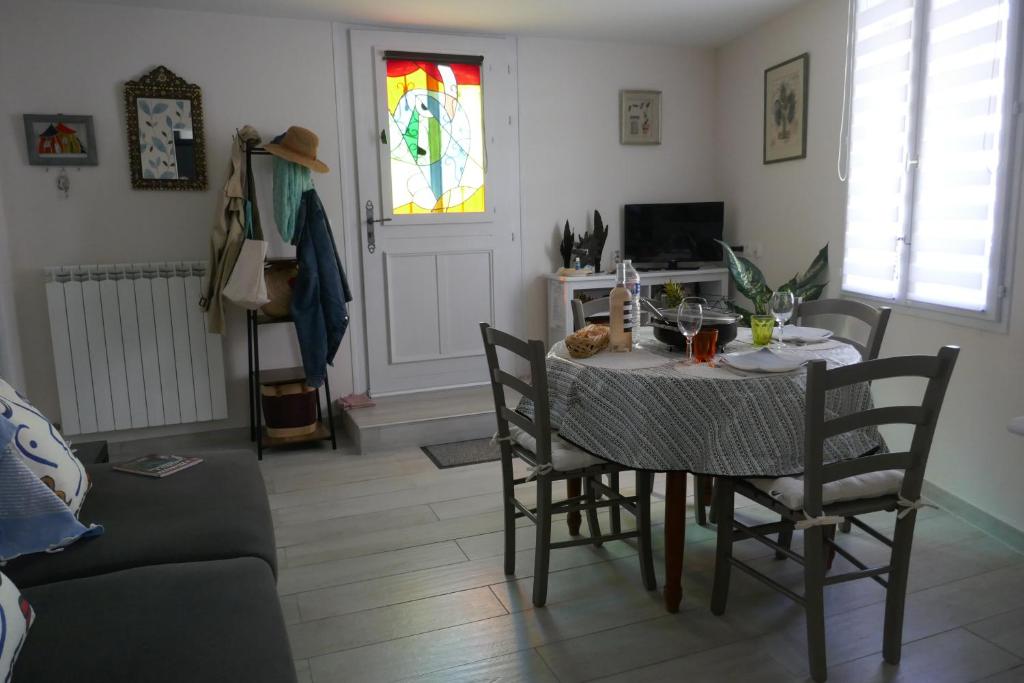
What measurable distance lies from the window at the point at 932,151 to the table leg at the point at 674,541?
5.20ft

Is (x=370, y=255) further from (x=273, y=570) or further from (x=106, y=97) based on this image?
(x=273, y=570)

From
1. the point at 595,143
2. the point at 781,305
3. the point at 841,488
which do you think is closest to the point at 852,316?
the point at 781,305

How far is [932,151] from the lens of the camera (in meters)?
3.05

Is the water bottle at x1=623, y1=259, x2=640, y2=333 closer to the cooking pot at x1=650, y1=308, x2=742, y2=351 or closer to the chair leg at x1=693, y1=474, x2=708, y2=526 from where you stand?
the cooking pot at x1=650, y1=308, x2=742, y2=351

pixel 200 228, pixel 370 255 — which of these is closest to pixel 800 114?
pixel 370 255

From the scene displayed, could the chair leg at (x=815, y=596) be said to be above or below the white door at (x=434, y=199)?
below

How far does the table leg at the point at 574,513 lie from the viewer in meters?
2.71

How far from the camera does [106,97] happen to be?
375 centimetres

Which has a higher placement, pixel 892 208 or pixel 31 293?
pixel 892 208

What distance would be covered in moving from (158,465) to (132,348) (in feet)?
6.05

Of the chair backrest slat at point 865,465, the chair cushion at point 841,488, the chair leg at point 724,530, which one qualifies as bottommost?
the chair leg at point 724,530

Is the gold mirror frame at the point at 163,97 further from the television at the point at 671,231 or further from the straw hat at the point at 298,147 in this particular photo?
the television at the point at 671,231

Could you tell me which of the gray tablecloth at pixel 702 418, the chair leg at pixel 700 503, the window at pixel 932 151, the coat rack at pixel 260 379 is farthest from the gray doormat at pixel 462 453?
the window at pixel 932 151

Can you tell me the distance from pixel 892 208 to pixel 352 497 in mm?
2772
